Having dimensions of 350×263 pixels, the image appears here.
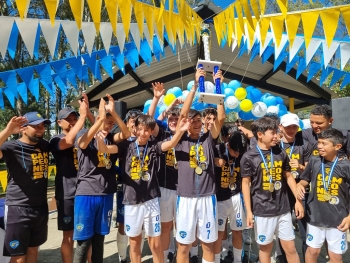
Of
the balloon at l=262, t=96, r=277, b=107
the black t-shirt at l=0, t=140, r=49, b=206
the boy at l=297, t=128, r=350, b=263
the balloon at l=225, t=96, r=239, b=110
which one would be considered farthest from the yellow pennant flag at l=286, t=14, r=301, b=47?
the balloon at l=262, t=96, r=277, b=107

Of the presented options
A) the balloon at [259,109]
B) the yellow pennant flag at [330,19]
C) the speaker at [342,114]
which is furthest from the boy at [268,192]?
the balloon at [259,109]

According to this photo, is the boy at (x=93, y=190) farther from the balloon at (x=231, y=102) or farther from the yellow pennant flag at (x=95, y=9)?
the balloon at (x=231, y=102)

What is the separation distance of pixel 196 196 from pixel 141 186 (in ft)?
1.84

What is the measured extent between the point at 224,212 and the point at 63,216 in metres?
1.78

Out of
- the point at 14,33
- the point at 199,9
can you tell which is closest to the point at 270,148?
the point at 14,33

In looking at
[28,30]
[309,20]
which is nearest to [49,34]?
[28,30]

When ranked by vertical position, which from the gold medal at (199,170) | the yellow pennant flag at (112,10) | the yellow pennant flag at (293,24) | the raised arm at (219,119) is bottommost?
the gold medal at (199,170)

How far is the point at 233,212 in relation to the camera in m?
3.35

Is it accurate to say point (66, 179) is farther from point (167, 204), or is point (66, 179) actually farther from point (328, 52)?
point (328, 52)

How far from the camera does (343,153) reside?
2.94 metres

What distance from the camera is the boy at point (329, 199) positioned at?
8.70 ft

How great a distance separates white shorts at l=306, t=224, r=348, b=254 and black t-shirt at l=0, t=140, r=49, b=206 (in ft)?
8.80

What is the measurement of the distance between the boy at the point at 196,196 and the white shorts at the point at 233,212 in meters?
0.45

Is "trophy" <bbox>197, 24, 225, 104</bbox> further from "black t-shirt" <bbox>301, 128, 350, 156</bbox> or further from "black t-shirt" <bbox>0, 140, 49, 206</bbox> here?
"black t-shirt" <bbox>0, 140, 49, 206</bbox>
